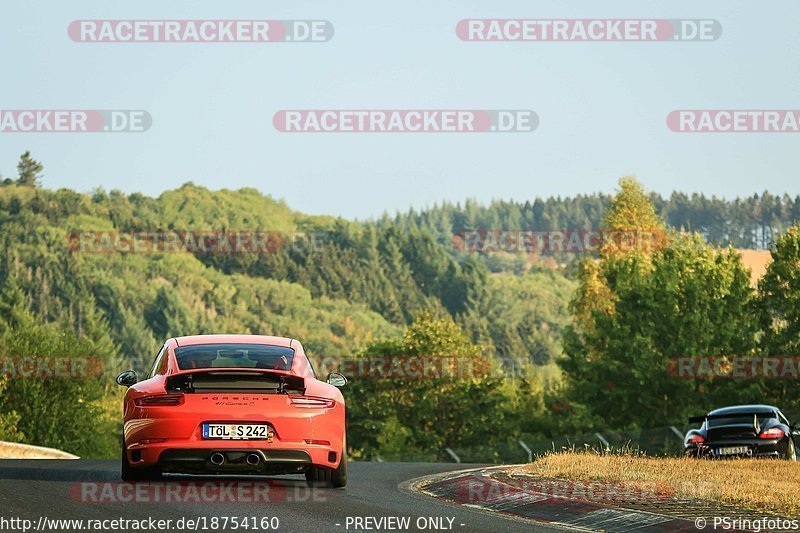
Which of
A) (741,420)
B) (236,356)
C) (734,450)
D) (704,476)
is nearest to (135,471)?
(236,356)

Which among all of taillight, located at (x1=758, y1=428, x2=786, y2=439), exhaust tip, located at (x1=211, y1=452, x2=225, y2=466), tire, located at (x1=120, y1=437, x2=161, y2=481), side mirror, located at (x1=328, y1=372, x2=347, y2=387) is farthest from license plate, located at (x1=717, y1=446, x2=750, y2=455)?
exhaust tip, located at (x1=211, y1=452, x2=225, y2=466)

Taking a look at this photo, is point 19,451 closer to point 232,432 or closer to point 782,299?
point 232,432

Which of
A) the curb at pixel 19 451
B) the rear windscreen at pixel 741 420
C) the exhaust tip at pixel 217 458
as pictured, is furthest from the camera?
the curb at pixel 19 451

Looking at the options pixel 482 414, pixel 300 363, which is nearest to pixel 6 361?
pixel 482 414

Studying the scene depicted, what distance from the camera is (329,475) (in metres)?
15.2

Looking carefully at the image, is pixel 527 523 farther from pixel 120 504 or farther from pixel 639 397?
pixel 639 397

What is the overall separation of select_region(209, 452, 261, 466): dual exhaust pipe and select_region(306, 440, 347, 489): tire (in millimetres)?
954

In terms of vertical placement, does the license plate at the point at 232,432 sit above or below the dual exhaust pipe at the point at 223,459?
above

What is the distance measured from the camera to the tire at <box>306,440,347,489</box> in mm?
15055

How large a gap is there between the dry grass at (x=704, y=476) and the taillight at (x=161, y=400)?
528cm

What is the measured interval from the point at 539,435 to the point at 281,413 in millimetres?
66853

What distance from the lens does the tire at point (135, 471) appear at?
14.7 metres

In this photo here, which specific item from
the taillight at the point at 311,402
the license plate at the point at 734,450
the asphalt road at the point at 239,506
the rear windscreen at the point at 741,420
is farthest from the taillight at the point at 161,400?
the rear windscreen at the point at 741,420

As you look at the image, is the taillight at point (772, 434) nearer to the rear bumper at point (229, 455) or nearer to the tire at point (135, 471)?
the rear bumper at point (229, 455)
